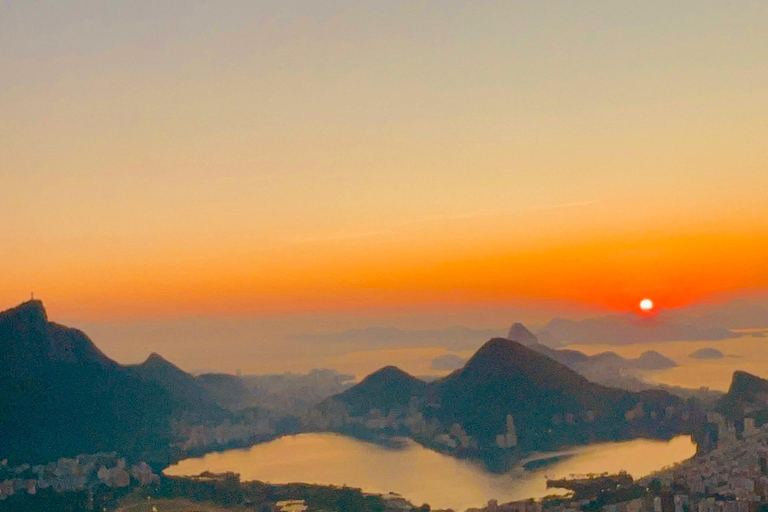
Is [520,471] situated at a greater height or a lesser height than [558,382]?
lesser

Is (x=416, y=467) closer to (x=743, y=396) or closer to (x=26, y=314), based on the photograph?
(x=743, y=396)

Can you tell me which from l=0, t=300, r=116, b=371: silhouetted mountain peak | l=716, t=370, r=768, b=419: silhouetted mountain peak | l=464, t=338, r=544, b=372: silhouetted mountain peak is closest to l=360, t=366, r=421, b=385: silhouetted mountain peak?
l=464, t=338, r=544, b=372: silhouetted mountain peak

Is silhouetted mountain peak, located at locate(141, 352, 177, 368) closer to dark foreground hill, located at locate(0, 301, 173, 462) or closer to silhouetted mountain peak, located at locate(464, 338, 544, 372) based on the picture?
dark foreground hill, located at locate(0, 301, 173, 462)

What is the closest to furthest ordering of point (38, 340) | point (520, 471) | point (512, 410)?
point (520, 471) → point (38, 340) → point (512, 410)

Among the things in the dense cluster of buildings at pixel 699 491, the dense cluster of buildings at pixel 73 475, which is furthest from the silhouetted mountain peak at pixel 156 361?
the dense cluster of buildings at pixel 699 491

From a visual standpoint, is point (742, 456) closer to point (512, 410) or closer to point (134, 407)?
point (512, 410)

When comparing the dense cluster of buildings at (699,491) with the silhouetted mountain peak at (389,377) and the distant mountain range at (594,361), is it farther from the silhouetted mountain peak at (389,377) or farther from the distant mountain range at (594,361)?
the distant mountain range at (594,361)

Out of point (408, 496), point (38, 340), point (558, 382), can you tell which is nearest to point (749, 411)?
point (558, 382)
